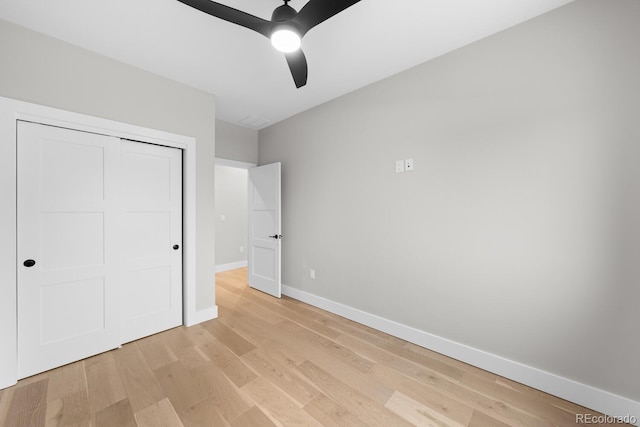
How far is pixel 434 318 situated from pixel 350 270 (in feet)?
3.32

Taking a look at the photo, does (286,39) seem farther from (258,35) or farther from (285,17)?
(258,35)

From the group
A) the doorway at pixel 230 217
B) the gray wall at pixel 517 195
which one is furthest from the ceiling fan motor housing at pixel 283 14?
the doorway at pixel 230 217

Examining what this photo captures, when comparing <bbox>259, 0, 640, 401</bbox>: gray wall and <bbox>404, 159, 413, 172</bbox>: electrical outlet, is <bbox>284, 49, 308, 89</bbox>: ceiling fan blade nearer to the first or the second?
<bbox>259, 0, 640, 401</bbox>: gray wall

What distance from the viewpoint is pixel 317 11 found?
1.31 metres

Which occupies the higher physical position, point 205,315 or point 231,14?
point 231,14

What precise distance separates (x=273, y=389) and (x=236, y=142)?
3.38 m

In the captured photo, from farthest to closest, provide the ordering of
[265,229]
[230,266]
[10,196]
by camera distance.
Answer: [230,266] < [265,229] < [10,196]

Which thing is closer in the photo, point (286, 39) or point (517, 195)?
point (286, 39)

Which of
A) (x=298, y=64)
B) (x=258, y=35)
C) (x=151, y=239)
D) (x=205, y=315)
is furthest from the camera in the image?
(x=205, y=315)

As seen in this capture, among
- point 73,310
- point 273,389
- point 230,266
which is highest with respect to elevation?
point 73,310

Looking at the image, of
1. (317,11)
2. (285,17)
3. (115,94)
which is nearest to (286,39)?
(285,17)

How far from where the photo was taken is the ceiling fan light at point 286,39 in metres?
1.40

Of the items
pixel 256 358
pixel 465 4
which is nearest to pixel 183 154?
pixel 256 358

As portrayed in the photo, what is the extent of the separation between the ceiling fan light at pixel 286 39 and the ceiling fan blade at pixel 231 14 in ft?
0.19
